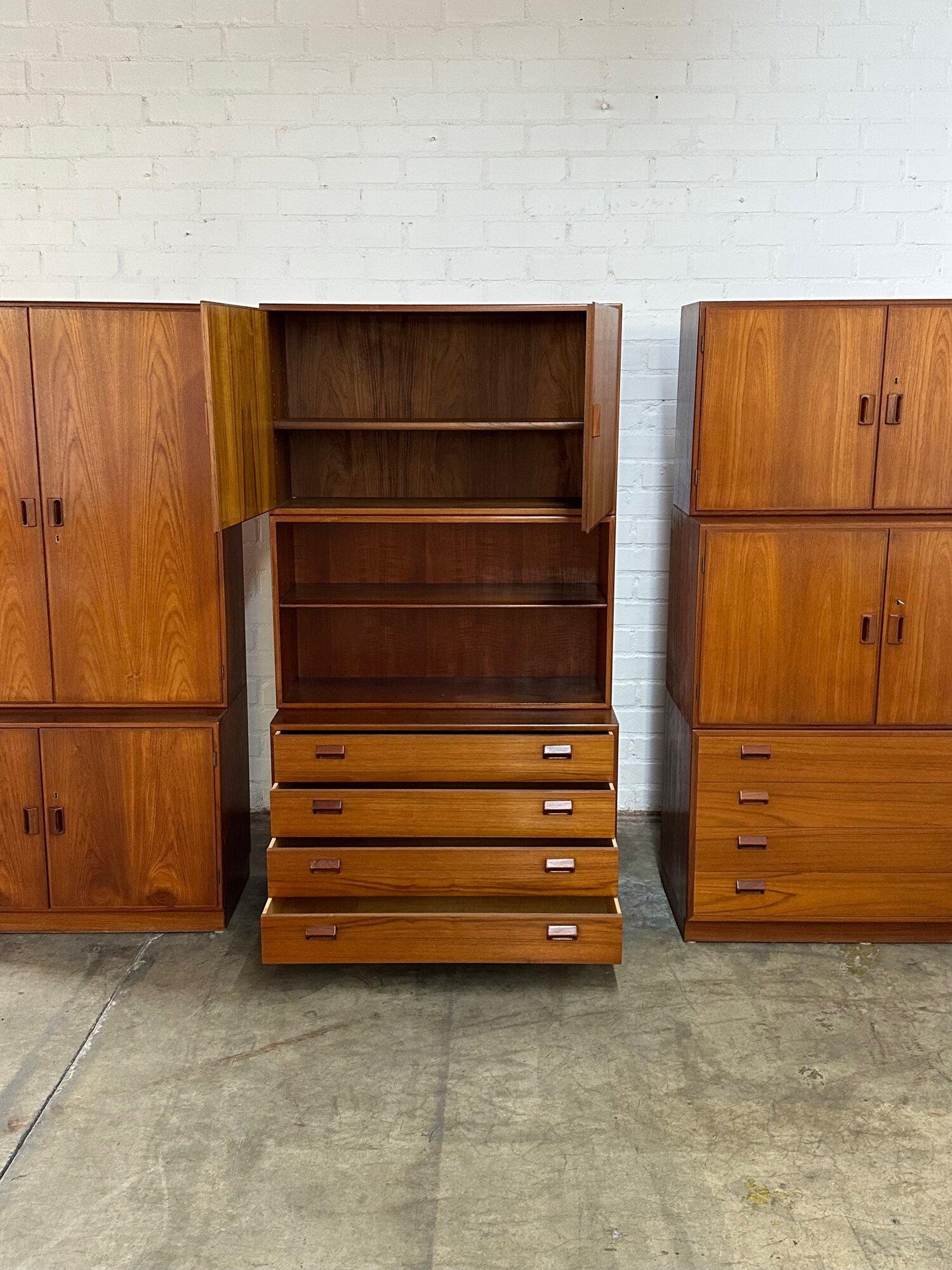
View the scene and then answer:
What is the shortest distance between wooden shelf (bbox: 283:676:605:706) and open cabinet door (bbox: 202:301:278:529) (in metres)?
0.58

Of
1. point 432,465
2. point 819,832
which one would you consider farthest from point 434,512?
point 819,832

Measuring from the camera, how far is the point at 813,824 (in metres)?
3.15

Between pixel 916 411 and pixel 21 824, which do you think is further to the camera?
pixel 21 824

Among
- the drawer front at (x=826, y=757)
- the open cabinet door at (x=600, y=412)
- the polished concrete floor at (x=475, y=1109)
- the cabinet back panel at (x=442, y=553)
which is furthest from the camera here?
the cabinet back panel at (x=442, y=553)

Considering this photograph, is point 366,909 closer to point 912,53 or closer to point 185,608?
point 185,608

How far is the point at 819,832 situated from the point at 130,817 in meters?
1.97

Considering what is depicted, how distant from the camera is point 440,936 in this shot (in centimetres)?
294

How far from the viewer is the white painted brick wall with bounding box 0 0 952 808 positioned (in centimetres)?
346

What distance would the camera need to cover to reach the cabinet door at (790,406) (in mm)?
2951

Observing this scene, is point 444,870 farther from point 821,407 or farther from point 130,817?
point 821,407

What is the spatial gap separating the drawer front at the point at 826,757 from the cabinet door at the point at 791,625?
54 mm

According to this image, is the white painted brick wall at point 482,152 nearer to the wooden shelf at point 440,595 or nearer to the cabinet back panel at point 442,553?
the cabinet back panel at point 442,553

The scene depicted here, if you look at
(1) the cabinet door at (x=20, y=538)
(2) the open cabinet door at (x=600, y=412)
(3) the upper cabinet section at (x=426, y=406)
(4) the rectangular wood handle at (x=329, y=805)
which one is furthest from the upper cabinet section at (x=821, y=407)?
(1) the cabinet door at (x=20, y=538)

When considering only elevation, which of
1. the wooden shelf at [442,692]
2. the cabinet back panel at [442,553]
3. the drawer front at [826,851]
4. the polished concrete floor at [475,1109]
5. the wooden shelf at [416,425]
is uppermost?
the wooden shelf at [416,425]
